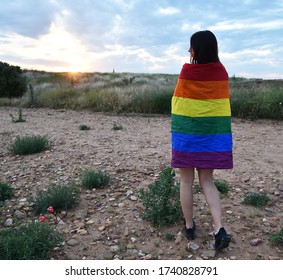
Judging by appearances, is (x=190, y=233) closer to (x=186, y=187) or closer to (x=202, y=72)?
(x=186, y=187)

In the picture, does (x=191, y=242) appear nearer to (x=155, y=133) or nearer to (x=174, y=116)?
(x=174, y=116)

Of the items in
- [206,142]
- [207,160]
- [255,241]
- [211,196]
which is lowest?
[255,241]

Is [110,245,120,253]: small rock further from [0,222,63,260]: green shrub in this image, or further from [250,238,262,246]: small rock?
[250,238,262,246]: small rock

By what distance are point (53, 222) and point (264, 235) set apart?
2040 millimetres

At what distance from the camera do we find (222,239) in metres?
2.87

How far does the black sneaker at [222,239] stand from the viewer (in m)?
2.87

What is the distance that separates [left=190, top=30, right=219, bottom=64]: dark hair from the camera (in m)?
2.63

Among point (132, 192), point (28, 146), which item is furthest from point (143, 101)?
point (132, 192)

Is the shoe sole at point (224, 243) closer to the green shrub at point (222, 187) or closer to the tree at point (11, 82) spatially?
the green shrub at point (222, 187)

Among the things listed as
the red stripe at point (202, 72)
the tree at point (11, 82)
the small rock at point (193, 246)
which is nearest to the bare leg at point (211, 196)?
the small rock at point (193, 246)

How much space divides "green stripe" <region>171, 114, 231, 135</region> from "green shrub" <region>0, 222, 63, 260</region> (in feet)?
4.71

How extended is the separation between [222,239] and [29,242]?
5.03 feet

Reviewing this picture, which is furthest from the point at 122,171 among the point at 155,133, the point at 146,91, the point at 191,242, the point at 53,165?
the point at 146,91

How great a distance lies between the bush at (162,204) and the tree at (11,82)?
1415 centimetres
